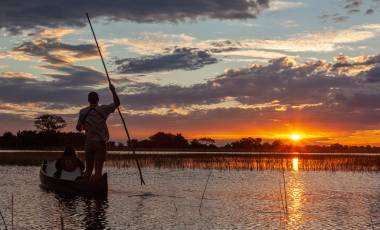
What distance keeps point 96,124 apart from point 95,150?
0.85m

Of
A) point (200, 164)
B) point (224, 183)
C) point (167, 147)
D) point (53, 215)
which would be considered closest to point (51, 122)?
point (167, 147)

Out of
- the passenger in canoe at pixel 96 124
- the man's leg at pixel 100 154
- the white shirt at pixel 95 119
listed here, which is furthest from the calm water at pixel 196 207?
the white shirt at pixel 95 119

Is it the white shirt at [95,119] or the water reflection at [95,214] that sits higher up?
the white shirt at [95,119]

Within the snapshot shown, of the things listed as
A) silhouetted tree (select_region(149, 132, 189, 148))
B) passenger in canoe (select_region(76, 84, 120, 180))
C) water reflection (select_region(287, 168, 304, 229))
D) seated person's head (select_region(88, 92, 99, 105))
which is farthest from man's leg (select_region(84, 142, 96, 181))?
silhouetted tree (select_region(149, 132, 189, 148))

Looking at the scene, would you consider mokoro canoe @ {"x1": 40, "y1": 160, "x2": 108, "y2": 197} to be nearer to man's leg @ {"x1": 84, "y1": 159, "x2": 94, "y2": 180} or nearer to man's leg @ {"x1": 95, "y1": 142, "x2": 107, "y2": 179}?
man's leg @ {"x1": 84, "y1": 159, "x2": 94, "y2": 180}

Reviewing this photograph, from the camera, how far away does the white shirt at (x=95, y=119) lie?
1648 cm

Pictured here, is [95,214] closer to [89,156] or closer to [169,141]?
[89,156]

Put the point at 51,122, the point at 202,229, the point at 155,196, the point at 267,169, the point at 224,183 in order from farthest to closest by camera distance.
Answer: the point at 51,122
the point at 267,169
the point at 224,183
the point at 155,196
the point at 202,229

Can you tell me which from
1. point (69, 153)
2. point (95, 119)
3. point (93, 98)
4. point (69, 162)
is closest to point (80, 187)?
point (95, 119)

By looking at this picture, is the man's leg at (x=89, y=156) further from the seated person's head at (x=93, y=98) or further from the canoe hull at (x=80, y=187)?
the seated person's head at (x=93, y=98)

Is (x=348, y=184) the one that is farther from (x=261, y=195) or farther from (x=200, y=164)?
(x=200, y=164)

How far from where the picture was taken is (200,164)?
138 ft

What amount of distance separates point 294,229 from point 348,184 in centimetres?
1506

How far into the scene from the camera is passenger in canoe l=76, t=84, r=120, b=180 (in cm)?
1648
